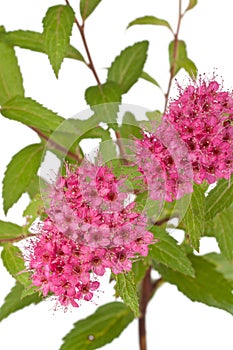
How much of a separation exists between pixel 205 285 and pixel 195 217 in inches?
17.1

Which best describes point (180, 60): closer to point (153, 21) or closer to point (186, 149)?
point (153, 21)

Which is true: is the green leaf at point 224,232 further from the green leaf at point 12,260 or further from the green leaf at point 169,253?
the green leaf at point 12,260

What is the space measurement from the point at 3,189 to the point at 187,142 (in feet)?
1.57

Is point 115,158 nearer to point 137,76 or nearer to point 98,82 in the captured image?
point 98,82

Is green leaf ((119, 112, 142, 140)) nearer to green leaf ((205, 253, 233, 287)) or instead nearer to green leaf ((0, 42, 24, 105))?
green leaf ((0, 42, 24, 105))

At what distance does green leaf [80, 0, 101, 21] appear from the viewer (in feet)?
4.91

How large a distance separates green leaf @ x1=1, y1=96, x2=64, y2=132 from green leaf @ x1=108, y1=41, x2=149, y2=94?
0.31m

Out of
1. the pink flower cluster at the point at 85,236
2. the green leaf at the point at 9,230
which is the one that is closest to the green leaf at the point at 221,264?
the green leaf at the point at 9,230

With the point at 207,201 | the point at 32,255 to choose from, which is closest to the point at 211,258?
the point at 207,201

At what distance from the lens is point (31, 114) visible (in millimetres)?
1370

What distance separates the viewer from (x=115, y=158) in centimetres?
139

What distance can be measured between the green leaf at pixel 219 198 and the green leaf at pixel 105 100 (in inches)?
9.4

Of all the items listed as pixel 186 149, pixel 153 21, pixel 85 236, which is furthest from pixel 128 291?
pixel 153 21

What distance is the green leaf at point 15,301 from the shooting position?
166cm
